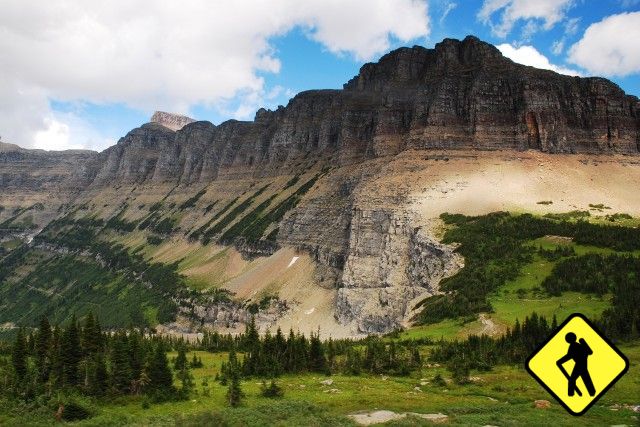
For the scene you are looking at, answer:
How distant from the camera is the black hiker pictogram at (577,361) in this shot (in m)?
11.5

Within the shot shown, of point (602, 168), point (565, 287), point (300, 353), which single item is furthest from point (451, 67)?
point (300, 353)

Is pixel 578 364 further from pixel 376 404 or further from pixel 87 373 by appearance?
pixel 87 373

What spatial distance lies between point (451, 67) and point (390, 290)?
10279 centimetres

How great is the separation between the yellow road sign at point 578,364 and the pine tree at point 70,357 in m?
56.1

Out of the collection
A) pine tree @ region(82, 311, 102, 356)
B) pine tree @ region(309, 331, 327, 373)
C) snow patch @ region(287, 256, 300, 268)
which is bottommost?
pine tree @ region(309, 331, 327, 373)

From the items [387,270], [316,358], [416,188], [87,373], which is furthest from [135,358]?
[416,188]

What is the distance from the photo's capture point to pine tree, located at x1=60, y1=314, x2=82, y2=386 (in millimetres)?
56438

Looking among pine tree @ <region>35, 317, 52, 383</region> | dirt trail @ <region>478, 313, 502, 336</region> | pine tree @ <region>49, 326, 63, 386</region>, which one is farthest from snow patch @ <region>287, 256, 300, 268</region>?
pine tree @ <region>49, 326, 63, 386</region>

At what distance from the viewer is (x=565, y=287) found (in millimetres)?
89438

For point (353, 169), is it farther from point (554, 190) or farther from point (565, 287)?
point (565, 287)

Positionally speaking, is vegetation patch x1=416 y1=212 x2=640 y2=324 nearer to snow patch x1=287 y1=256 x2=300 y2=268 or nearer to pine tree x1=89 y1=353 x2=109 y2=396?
snow patch x1=287 y1=256 x2=300 y2=268

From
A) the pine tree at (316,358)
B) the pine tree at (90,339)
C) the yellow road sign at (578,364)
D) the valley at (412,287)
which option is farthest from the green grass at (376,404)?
the yellow road sign at (578,364)

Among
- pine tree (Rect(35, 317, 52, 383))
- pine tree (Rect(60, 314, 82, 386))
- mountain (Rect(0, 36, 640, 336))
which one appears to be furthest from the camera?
mountain (Rect(0, 36, 640, 336))

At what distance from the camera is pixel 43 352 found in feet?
209
